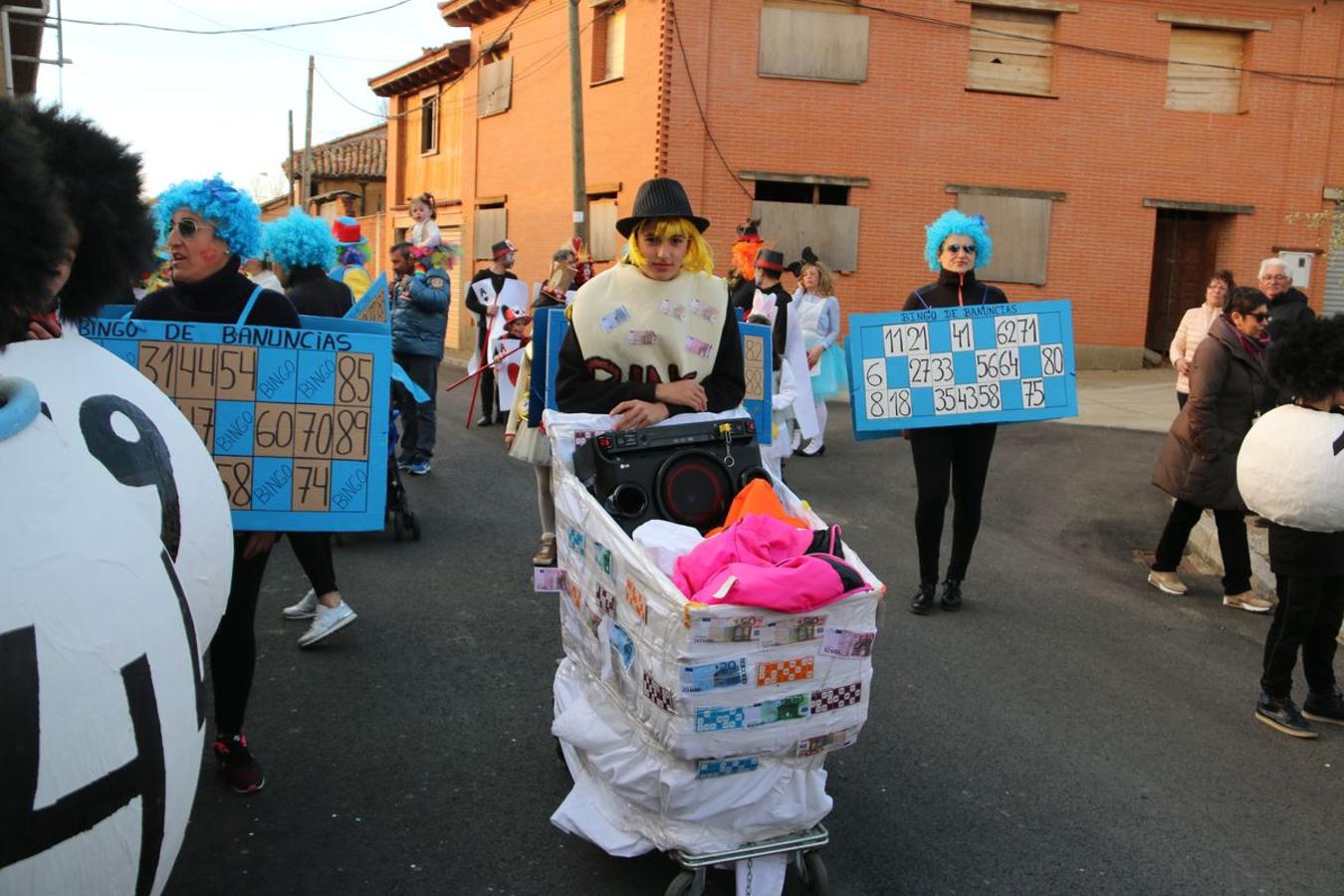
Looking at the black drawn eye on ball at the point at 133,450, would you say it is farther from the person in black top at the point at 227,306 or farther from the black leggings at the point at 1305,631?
the black leggings at the point at 1305,631

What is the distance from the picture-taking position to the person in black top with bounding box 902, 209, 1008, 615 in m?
6.46

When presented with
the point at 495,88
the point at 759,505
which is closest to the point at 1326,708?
the point at 759,505

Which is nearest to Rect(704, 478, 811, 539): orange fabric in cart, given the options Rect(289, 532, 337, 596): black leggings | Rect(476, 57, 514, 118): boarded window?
Rect(289, 532, 337, 596): black leggings

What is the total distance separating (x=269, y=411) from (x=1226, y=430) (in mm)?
5333

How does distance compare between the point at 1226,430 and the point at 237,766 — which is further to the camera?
the point at 1226,430

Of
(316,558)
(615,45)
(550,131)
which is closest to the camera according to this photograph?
(316,558)

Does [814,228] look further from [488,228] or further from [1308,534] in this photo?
[1308,534]

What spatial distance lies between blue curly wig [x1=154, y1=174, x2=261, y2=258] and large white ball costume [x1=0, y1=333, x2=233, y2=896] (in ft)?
6.03

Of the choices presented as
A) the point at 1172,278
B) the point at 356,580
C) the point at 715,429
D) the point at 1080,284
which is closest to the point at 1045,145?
the point at 1080,284

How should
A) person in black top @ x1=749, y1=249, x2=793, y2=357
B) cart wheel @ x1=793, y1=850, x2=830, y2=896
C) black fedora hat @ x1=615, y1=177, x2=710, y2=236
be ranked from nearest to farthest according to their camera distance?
cart wheel @ x1=793, y1=850, x2=830, y2=896 < black fedora hat @ x1=615, y1=177, x2=710, y2=236 < person in black top @ x1=749, y1=249, x2=793, y2=357

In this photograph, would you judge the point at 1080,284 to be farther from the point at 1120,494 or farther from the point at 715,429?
the point at 715,429

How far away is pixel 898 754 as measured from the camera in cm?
455

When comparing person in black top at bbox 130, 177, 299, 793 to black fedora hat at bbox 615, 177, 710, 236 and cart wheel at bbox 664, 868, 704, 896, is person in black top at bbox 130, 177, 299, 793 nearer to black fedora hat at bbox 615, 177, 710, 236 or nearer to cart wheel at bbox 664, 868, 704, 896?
black fedora hat at bbox 615, 177, 710, 236

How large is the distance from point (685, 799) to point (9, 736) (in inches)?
70.3
